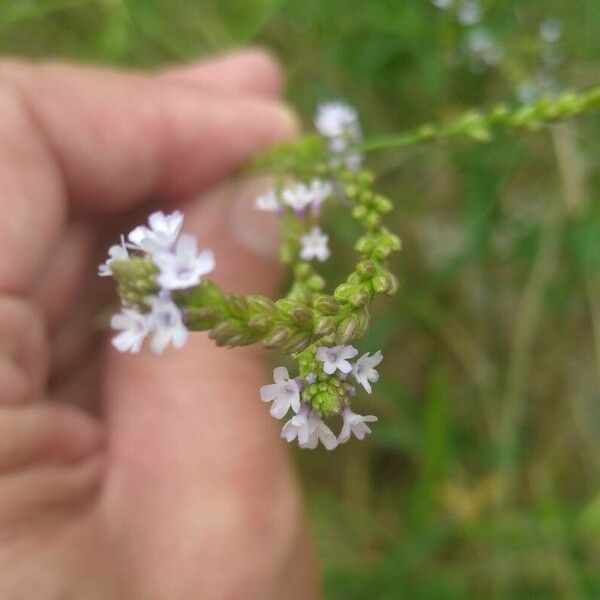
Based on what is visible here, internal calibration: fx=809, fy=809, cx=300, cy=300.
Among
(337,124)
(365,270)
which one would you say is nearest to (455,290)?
(337,124)

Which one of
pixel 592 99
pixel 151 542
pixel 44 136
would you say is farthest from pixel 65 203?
pixel 592 99

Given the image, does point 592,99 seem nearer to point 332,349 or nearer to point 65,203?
point 332,349

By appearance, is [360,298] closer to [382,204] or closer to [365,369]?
[365,369]

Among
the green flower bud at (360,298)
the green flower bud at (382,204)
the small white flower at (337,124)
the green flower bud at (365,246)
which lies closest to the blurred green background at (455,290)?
the small white flower at (337,124)

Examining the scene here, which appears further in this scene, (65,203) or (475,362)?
(475,362)

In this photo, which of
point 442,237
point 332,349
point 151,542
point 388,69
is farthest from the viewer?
point 442,237

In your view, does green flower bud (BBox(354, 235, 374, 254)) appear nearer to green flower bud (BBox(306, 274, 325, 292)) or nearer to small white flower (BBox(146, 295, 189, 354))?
green flower bud (BBox(306, 274, 325, 292))

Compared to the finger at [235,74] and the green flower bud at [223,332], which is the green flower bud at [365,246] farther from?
the finger at [235,74]
